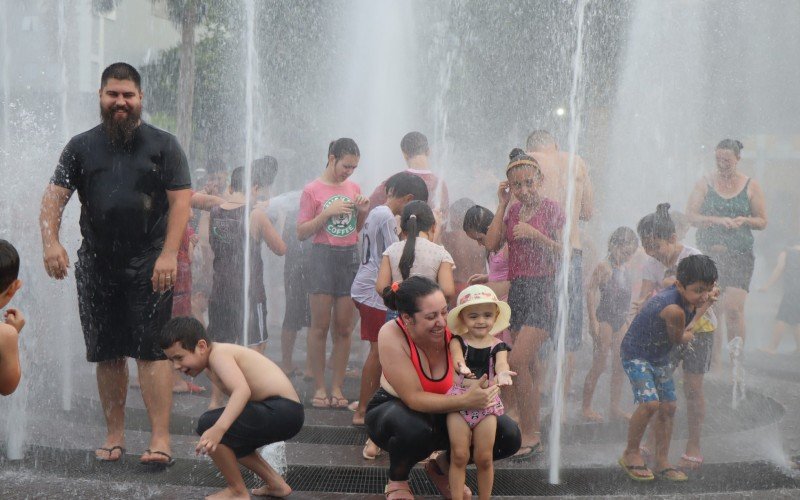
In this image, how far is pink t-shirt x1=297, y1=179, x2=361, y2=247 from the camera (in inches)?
241

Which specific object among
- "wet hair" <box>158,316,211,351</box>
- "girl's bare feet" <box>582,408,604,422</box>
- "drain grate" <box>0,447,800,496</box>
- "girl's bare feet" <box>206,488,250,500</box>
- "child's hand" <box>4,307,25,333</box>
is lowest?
"girl's bare feet" <box>582,408,604,422</box>

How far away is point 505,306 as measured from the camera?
383cm

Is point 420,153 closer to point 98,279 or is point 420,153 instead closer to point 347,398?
point 347,398

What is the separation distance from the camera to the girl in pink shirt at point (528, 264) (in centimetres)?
486

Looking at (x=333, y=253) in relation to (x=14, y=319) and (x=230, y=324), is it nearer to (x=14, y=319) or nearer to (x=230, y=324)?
(x=230, y=324)

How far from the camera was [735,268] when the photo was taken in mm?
6867

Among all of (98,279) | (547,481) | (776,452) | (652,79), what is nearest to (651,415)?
(547,481)

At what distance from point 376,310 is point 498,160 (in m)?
16.1

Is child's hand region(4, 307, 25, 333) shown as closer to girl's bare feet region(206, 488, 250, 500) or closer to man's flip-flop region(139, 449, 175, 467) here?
girl's bare feet region(206, 488, 250, 500)

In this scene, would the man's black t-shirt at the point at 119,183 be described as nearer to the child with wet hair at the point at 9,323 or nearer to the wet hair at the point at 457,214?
the child with wet hair at the point at 9,323

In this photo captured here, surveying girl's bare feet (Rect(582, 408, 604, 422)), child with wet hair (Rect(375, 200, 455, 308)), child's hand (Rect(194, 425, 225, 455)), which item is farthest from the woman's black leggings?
girl's bare feet (Rect(582, 408, 604, 422))

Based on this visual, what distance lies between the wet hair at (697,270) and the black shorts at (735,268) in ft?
8.80

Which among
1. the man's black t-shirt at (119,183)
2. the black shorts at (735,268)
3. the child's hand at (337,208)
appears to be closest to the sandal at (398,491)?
the man's black t-shirt at (119,183)

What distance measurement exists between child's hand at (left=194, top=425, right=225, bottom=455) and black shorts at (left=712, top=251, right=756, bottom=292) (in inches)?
185
